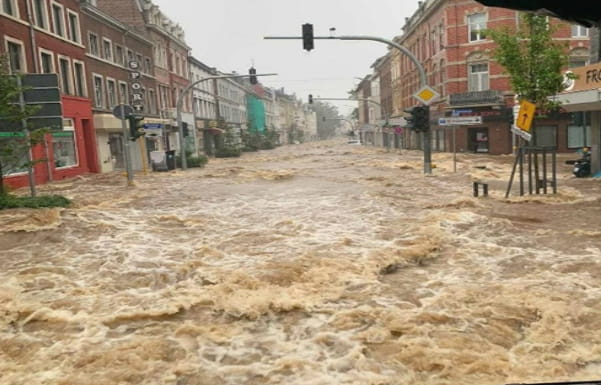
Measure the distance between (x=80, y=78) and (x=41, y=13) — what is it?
174 inches

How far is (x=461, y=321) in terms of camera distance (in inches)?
217

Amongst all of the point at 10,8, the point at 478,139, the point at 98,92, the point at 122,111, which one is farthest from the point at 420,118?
the point at 98,92

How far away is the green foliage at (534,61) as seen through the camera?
48.4 ft

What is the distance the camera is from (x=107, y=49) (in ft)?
110

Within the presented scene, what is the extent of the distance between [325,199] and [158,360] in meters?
11.3

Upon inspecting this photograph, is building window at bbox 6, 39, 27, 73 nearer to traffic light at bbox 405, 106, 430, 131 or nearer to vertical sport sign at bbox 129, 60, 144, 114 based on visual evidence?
vertical sport sign at bbox 129, 60, 144, 114

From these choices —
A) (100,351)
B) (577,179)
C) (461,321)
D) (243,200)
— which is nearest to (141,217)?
(243,200)

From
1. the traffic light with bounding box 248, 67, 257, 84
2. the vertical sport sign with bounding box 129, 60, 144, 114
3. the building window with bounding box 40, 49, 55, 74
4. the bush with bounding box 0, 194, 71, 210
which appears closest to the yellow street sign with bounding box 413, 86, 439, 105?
the traffic light with bounding box 248, 67, 257, 84

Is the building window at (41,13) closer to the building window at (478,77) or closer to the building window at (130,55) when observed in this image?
the building window at (130,55)

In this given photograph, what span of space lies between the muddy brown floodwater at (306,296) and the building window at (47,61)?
15.3 m

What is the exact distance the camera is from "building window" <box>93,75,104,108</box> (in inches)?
1222

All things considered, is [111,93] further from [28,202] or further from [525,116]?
[525,116]

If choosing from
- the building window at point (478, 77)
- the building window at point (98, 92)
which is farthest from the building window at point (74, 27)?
the building window at point (478, 77)

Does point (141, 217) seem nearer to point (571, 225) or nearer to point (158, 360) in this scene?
point (158, 360)
